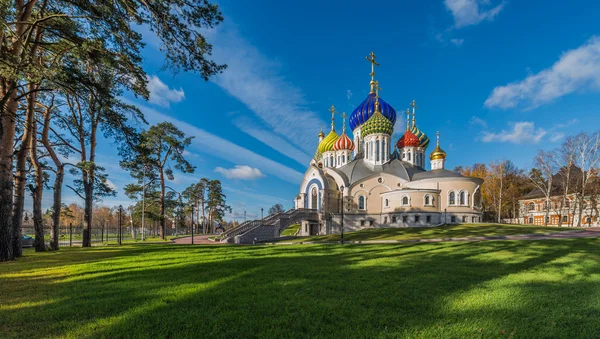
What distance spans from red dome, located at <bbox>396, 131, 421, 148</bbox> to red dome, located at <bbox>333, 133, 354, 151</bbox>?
7838 mm

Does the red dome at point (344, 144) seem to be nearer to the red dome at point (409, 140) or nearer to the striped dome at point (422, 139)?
the red dome at point (409, 140)

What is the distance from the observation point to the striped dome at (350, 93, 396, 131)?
44.3 metres

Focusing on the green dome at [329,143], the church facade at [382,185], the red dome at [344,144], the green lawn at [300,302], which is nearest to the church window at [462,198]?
the church facade at [382,185]

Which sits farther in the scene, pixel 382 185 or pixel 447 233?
pixel 382 185

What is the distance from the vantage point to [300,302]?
4652 millimetres

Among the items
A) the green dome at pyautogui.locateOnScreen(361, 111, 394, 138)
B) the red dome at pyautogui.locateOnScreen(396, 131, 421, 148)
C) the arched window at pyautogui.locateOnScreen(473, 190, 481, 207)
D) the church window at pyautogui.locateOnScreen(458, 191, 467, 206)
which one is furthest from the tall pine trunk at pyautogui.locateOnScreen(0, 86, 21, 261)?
the red dome at pyautogui.locateOnScreen(396, 131, 421, 148)

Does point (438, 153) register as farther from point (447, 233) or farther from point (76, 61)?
point (76, 61)

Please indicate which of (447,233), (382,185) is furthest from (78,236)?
(447,233)

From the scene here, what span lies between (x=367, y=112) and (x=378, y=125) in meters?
5.93

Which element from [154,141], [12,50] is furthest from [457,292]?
[154,141]

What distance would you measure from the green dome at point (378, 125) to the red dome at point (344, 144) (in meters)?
5.27

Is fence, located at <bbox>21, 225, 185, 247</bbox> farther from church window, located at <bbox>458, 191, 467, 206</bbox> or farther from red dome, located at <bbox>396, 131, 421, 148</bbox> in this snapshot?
red dome, located at <bbox>396, 131, 421, 148</bbox>

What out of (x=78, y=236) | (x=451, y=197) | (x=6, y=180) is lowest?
(x=78, y=236)

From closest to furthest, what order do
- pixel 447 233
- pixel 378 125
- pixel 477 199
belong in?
pixel 447 233 → pixel 477 199 → pixel 378 125
